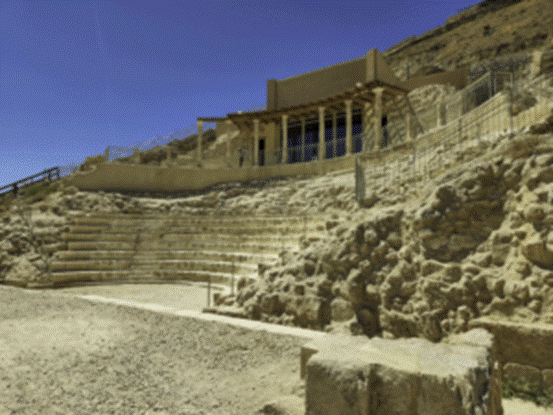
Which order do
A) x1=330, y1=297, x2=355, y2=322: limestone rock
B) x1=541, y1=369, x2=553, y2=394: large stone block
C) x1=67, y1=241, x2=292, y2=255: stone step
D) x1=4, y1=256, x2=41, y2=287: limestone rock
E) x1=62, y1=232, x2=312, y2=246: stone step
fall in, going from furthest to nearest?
x1=62, y1=232, x2=312, y2=246: stone step
x1=67, y1=241, x2=292, y2=255: stone step
x1=4, y1=256, x2=41, y2=287: limestone rock
x1=330, y1=297, x2=355, y2=322: limestone rock
x1=541, y1=369, x2=553, y2=394: large stone block

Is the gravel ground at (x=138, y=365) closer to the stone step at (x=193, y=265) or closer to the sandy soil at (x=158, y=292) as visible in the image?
the sandy soil at (x=158, y=292)

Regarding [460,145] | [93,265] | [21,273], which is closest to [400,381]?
[460,145]

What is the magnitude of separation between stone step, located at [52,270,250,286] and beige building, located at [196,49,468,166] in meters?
9.86

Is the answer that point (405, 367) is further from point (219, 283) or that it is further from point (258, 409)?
point (219, 283)

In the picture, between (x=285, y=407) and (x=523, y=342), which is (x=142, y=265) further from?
(x=523, y=342)

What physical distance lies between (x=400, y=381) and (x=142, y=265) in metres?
11.1

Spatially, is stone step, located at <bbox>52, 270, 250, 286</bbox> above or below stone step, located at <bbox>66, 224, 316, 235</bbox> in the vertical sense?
below

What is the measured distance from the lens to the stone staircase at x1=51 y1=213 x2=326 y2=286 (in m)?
11.0

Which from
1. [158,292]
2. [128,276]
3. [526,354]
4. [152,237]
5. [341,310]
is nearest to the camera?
[526,354]

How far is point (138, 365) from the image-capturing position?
4.45 metres

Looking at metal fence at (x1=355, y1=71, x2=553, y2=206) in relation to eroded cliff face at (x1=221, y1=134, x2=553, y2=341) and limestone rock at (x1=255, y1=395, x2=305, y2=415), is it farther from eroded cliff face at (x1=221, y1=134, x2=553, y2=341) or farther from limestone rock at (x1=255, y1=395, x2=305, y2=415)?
limestone rock at (x1=255, y1=395, x2=305, y2=415)

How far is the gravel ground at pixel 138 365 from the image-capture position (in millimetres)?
3588

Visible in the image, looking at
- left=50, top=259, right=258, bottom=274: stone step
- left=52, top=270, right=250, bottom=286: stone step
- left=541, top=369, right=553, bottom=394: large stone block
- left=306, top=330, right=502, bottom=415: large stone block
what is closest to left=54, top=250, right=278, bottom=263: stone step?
left=50, top=259, right=258, bottom=274: stone step

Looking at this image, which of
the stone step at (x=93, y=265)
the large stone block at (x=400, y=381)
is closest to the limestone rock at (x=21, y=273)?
the stone step at (x=93, y=265)
